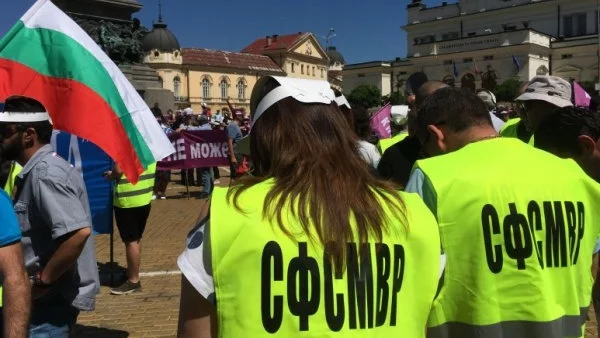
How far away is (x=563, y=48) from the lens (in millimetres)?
74188

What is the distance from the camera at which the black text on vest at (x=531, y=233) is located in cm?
232

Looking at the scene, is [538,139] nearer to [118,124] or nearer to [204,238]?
[204,238]

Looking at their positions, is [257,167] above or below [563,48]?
below

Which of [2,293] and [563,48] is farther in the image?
[563,48]

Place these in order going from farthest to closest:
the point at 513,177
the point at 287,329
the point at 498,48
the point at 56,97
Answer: the point at 498,48 < the point at 56,97 < the point at 513,177 < the point at 287,329

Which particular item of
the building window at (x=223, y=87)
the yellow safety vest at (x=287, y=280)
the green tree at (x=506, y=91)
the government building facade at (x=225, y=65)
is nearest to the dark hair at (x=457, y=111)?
the yellow safety vest at (x=287, y=280)

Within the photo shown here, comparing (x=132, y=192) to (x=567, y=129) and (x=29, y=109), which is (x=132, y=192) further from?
(x=567, y=129)

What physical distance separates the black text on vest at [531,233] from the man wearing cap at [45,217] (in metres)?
2.12

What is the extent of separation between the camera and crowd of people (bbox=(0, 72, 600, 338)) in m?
1.72

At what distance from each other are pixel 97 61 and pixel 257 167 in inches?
116

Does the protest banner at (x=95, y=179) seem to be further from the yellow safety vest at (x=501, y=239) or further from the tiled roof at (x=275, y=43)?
the tiled roof at (x=275, y=43)

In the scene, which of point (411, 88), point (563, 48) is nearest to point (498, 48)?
point (563, 48)

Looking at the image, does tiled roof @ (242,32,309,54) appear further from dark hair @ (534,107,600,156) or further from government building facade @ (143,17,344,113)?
dark hair @ (534,107,600,156)

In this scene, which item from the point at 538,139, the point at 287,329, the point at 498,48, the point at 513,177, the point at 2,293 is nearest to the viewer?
the point at 287,329
